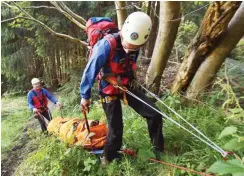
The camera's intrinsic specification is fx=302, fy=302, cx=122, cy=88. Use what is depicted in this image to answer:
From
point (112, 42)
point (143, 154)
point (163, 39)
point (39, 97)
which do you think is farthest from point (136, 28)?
point (39, 97)

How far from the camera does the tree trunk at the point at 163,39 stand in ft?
17.5

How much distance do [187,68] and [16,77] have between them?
448 inches

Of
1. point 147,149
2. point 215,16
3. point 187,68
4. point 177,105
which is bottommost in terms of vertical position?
point 147,149

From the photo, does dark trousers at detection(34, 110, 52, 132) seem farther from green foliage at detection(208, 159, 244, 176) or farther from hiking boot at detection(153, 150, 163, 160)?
green foliage at detection(208, 159, 244, 176)

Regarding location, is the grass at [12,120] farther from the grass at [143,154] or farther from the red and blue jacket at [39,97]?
the grass at [143,154]

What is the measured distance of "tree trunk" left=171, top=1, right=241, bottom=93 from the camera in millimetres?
4473

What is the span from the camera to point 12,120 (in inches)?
476

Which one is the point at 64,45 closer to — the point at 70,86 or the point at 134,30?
the point at 70,86

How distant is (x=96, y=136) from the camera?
177 inches

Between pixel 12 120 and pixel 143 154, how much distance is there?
9449 millimetres

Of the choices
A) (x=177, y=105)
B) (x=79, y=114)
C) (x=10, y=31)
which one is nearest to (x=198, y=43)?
(x=177, y=105)

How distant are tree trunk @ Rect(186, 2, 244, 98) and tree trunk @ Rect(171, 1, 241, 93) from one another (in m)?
0.10

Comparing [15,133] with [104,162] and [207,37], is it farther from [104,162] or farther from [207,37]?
[207,37]

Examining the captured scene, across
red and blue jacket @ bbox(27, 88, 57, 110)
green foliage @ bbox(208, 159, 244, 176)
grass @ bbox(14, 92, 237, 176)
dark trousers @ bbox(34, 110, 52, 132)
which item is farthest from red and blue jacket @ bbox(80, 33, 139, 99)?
dark trousers @ bbox(34, 110, 52, 132)
